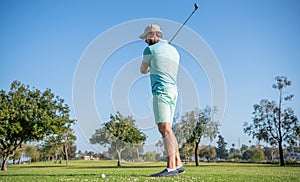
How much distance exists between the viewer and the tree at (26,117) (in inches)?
1152

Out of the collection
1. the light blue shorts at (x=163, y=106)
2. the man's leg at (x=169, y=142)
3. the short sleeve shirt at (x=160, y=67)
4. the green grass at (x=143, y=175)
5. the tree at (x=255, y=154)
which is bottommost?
the tree at (x=255, y=154)

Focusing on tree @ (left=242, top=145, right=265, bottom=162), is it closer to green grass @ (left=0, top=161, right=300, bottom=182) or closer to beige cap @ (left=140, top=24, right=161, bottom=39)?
green grass @ (left=0, top=161, right=300, bottom=182)

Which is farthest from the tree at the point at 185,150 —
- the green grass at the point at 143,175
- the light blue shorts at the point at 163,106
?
the light blue shorts at the point at 163,106

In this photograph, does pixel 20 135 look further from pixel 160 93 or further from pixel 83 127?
pixel 160 93

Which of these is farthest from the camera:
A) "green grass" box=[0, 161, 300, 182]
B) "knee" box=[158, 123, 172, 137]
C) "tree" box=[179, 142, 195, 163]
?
"tree" box=[179, 142, 195, 163]

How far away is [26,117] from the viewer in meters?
29.7

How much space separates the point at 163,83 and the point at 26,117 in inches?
1043

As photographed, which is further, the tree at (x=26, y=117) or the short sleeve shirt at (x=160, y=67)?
the tree at (x=26, y=117)

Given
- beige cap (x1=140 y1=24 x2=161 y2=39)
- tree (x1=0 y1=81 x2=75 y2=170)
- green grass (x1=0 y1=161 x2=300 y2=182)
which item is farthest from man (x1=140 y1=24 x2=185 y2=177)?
tree (x1=0 y1=81 x2=75 y2=170)

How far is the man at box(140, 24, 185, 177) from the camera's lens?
6578mm

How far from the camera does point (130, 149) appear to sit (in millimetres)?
10422

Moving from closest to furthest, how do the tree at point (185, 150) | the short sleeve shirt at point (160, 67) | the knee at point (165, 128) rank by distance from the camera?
the knee at point (165, 128) < the short sleeve shirt at point (160, 67) < the tree at point (185, 150)

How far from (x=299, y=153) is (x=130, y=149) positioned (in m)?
55.0

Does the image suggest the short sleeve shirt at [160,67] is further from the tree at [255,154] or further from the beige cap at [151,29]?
the tree at [255,154]
